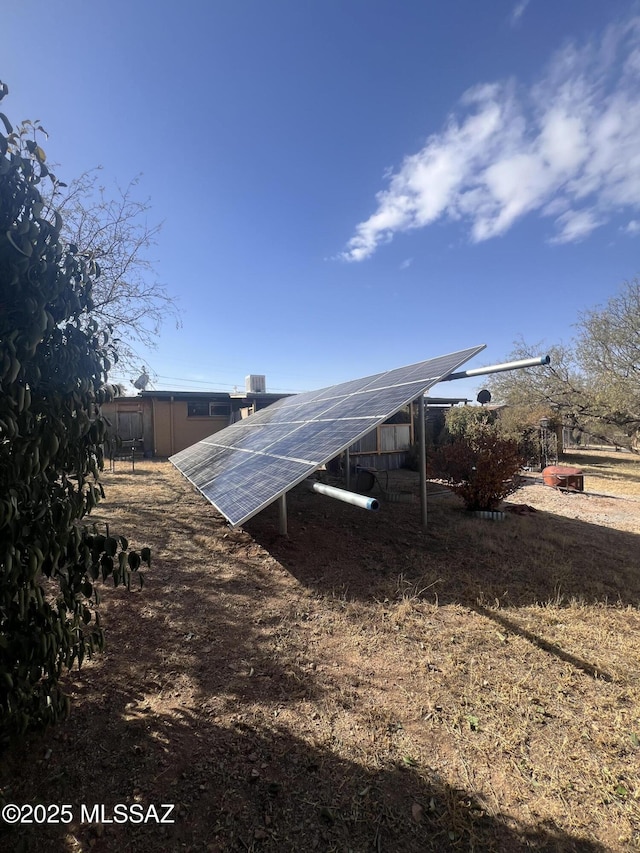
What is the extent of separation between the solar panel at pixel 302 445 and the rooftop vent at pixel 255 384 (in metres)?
17.2

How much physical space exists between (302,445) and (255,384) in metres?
20.9

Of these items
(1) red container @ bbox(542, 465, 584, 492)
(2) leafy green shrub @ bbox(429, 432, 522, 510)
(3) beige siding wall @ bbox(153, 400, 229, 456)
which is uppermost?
(3) beige siding wall @ bbox(153, 400, 229, 456)

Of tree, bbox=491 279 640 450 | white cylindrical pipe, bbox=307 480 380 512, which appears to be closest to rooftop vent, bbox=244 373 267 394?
tree, bbox=491 279 640 450

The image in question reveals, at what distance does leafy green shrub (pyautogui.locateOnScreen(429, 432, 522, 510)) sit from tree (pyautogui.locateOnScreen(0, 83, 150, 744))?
23.4 ft

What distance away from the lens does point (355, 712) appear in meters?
2.76

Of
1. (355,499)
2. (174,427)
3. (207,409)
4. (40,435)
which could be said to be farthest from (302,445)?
(207,409)

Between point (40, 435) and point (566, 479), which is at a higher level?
point (40, 435)

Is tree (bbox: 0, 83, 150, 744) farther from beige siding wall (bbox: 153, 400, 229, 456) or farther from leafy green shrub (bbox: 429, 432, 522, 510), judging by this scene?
beige siding wall (bbox: 153, 400, 229, 456)

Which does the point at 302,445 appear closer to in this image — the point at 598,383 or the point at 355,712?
the point at 355,712

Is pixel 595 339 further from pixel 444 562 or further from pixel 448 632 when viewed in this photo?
pixel 448 632

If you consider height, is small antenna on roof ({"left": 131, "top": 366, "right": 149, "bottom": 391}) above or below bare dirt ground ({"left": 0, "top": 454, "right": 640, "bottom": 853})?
above

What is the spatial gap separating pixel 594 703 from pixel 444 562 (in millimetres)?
2740

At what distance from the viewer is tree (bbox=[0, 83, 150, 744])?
173 centimetres

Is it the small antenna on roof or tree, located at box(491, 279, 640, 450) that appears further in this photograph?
tree, located at box(491, 279, 640, 450)
